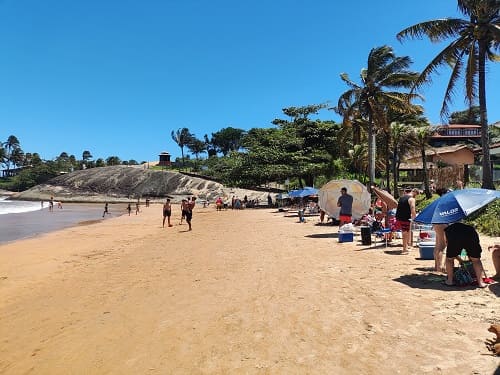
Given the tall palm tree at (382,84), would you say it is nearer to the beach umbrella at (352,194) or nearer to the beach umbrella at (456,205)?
the beach umbrella at (352,194)

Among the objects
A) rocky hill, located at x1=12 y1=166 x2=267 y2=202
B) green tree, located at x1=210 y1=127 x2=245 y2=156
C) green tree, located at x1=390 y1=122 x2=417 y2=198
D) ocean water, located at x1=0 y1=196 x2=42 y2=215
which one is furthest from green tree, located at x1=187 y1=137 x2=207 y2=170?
green tree, located at x1=390 y1=122 x2=417 y2=198

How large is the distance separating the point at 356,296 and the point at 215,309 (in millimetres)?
2170

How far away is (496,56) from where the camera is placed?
17.2 meters

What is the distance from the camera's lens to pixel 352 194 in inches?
614

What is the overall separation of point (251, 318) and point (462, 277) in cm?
352

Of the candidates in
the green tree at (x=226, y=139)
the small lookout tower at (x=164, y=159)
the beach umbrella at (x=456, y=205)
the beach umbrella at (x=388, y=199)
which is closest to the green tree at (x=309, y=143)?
the beach umbrella at (x=388, y=199)

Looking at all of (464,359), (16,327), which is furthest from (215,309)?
(464,359)

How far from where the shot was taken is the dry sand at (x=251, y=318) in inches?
167

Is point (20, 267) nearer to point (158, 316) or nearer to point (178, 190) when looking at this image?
point (158, 316)

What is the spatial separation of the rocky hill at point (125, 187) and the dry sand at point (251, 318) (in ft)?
151

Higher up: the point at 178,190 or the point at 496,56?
the point at 496,56

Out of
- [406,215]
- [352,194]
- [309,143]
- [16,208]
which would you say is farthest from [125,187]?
[406,215]

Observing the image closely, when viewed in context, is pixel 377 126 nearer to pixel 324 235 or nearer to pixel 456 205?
pixel 324 235

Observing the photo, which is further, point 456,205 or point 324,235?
point 324,235
